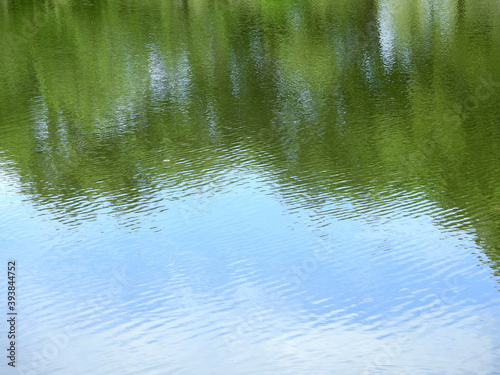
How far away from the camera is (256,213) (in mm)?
12773

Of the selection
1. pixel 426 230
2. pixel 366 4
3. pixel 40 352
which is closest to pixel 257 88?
pixel 426 230

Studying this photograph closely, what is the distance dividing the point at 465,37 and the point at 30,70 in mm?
18572

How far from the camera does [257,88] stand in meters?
23.0

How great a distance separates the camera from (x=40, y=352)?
8.63 metres

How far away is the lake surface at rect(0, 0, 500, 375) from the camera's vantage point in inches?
343

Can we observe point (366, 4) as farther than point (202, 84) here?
Yes

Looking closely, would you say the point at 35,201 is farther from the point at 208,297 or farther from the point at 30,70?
the point at 30,70

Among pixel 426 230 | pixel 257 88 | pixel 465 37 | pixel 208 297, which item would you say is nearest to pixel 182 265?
pixel 208 297

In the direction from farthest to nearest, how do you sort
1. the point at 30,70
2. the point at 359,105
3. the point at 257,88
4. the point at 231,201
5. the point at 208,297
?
1. the point at 30,70
2. the point at 257,88
3. the point at 359,105
4. the point at 231,201
5. the point at 208,297

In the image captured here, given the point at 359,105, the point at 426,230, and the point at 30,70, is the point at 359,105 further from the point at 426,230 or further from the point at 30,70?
the point at 30,70

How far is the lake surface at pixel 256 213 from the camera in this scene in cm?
872

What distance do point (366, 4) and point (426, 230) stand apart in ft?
110

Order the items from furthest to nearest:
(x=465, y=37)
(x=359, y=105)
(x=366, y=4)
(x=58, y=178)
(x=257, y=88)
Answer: (x=366, y=4) → (x=465, y=37) → (x=257, y=88) → (x=359, y=105) → (x=58, y=178)

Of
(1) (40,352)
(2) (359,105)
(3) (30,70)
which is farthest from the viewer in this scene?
(3) (30,70)
